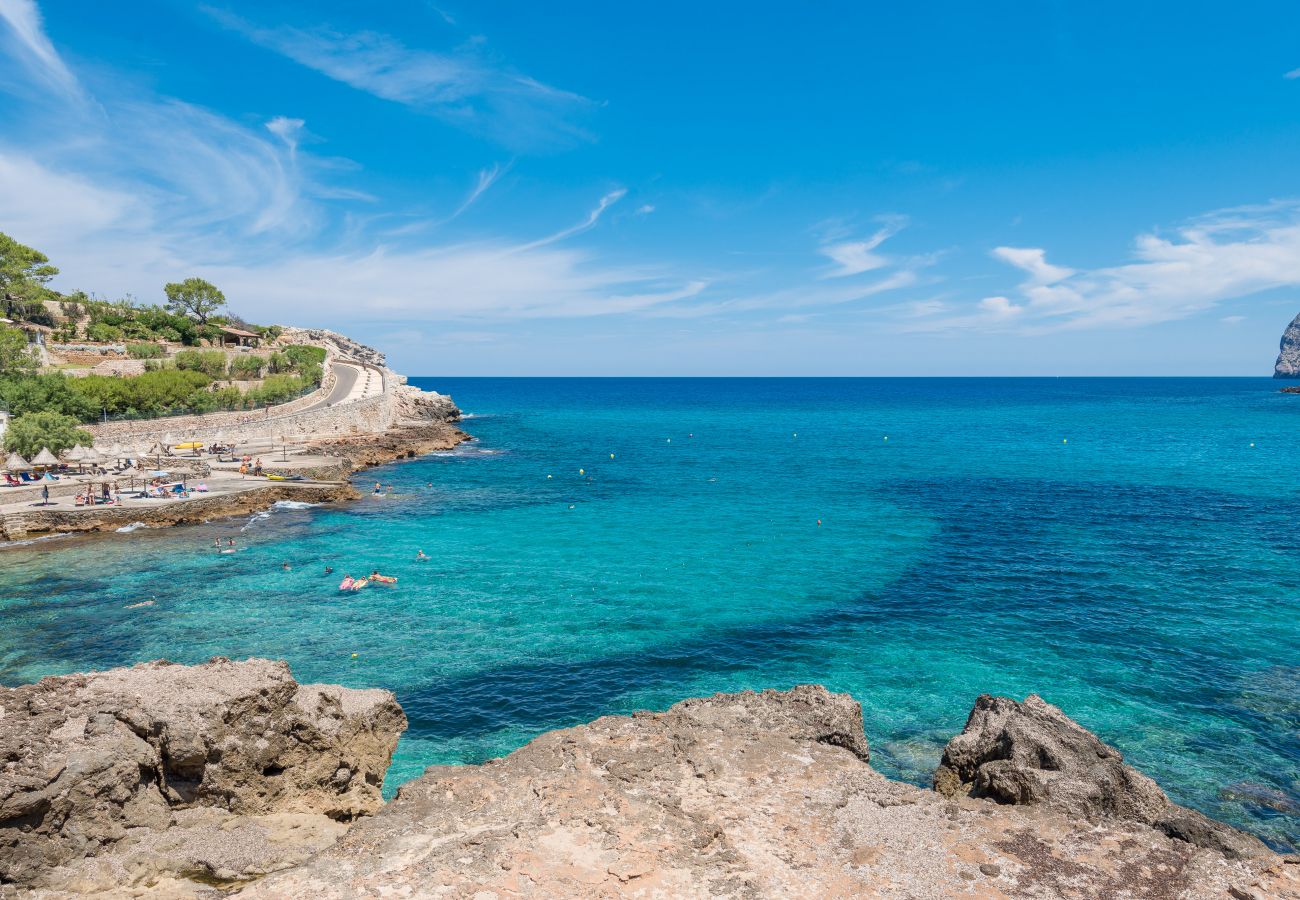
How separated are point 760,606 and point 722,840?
1895cm

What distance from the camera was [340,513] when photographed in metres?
48.7

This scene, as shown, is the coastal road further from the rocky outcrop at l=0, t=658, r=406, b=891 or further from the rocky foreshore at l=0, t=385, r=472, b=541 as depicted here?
the rocky outcrop at l=0, t=658, r=406, b=891

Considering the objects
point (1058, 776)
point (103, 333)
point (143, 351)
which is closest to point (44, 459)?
point (143, 351)

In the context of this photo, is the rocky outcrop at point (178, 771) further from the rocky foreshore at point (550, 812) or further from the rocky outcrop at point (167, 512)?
the rocky outcrop at point (167, 512)

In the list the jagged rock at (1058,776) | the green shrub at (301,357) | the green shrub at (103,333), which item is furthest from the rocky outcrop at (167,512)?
the green shrub at (103,333)

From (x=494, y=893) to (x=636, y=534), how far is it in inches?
1309

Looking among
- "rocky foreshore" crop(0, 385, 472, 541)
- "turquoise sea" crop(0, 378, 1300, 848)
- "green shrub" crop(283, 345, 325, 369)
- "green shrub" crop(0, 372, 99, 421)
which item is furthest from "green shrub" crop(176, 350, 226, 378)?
"turquoise sea" crop(0, 378, 1300, 848)

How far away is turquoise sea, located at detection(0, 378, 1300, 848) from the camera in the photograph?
21.8 meters

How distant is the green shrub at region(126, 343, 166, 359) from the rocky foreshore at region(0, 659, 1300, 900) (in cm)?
8648

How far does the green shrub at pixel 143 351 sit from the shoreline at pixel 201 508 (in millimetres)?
31072

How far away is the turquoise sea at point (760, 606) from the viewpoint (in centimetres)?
2184

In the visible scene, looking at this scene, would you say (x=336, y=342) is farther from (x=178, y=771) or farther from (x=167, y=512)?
(x=178, y=771)

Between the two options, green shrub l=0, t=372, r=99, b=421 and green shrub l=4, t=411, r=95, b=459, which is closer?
green shrub l=4, t=411, r=95, b=459

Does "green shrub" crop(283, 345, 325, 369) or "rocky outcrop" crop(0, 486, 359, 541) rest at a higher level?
"green shrub" crop(283, 345, 325, 369)
